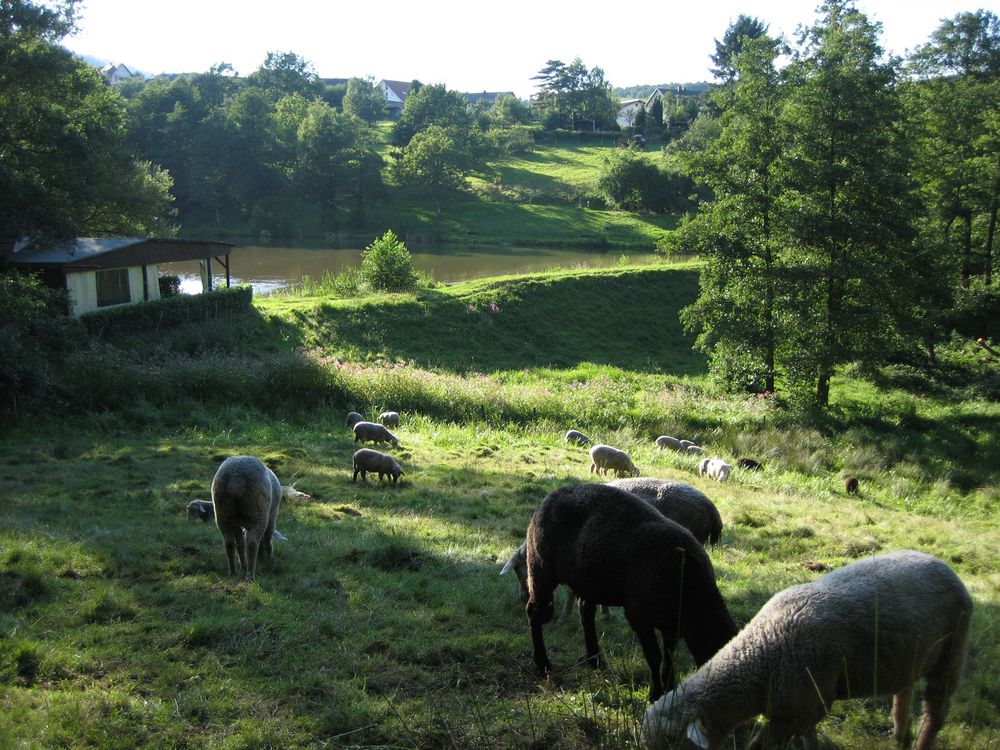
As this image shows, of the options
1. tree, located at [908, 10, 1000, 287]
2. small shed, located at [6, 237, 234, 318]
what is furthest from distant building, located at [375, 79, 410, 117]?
small shed, located at [6, 237, 234, 318]

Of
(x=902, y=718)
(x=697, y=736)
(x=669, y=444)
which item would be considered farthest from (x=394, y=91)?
(x=697, y=736)

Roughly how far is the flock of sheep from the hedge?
80.5 ft

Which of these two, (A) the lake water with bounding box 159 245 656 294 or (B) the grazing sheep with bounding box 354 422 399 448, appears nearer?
(B) the grazing sheep with bounding box 354 422 399 448

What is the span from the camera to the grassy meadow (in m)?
5.42

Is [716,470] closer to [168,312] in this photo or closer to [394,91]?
[168,312]

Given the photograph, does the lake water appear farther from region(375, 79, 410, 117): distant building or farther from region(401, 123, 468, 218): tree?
region(375, 79, 410, 117): distant building

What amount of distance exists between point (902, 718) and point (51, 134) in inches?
1170

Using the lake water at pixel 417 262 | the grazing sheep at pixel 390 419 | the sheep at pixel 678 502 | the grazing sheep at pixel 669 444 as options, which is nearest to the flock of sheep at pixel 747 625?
the sheep at pixel 678 502

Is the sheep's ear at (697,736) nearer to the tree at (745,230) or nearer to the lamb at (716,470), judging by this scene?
the lamb at (716,470)

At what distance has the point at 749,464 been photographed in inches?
737

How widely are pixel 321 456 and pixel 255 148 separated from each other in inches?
2877

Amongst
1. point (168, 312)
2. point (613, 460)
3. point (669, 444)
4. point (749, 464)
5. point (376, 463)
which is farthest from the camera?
point (168, 312)

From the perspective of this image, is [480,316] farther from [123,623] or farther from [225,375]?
[123,623]

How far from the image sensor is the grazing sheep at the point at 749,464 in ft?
59.9
